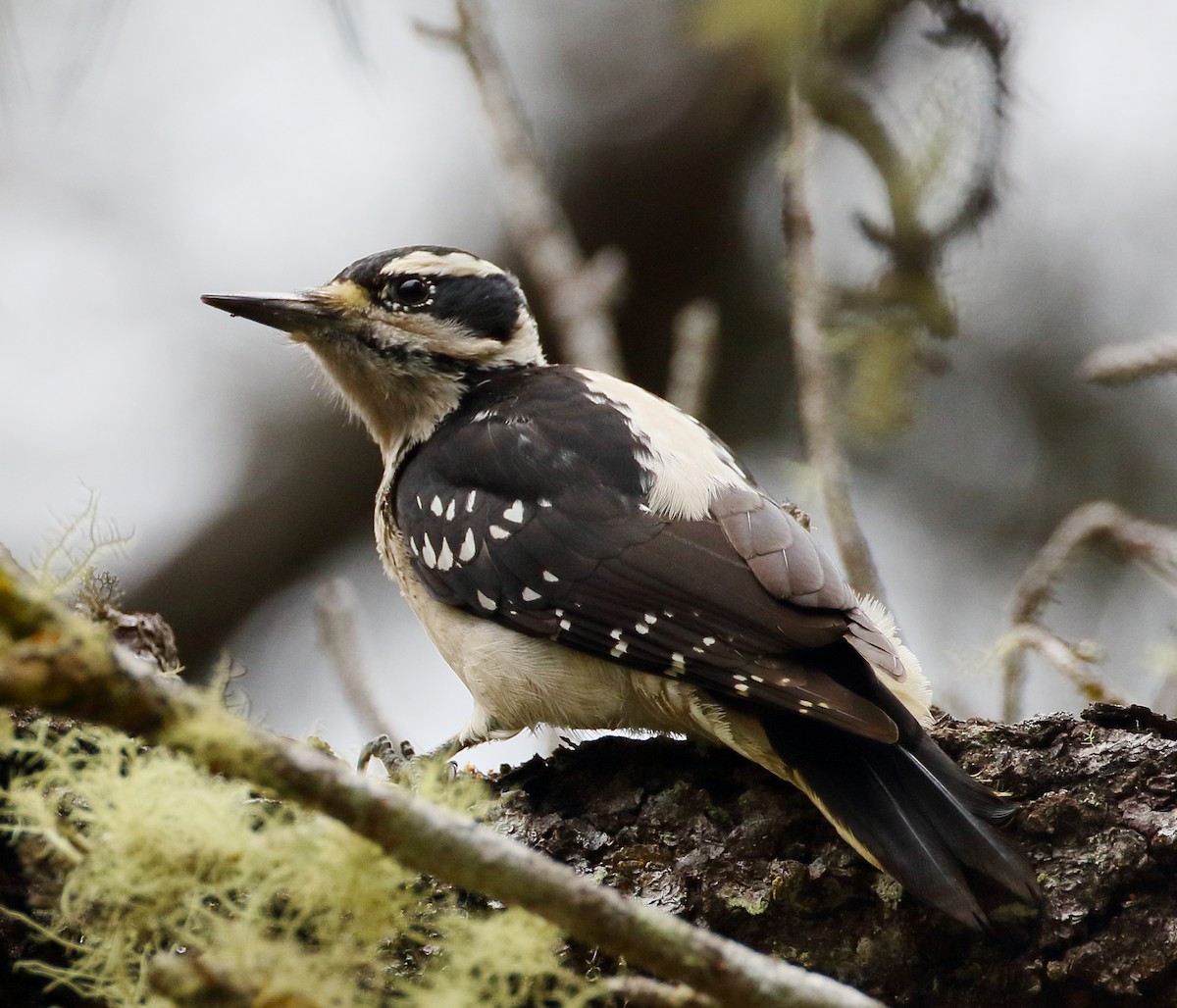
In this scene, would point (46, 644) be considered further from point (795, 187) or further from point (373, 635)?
point (373, 635)

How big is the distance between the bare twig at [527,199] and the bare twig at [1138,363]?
139 cm

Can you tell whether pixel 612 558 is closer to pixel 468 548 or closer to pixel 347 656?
pixel 468 548

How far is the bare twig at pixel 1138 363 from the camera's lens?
3129 millimetres

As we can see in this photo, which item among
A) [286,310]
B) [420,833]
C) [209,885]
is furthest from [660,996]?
[286,310]

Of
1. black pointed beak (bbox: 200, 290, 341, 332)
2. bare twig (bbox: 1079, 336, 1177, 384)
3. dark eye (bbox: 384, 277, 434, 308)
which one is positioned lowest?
bare twig (bbox: 1079, 336, 1177, 384)

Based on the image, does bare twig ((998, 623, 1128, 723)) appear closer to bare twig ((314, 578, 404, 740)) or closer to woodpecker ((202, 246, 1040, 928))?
woodpecker ((202, 246, 1040, 928))

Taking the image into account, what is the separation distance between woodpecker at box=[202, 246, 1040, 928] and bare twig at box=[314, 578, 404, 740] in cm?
27

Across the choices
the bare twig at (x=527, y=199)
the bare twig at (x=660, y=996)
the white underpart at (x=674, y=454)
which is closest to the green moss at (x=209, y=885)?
the bare twig at (x=660, y=996)

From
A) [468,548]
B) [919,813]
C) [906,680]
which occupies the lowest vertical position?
[906,680]

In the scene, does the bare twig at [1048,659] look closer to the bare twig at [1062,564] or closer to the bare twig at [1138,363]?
the bare twig at [1062,564]

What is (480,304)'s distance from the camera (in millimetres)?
3783

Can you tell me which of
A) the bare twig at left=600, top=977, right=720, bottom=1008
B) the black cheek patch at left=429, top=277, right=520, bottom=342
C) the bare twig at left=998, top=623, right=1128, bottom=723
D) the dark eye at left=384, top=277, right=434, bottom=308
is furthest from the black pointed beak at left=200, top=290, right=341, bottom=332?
the bare twig at left=600, top=977, right=720, bottom=1008

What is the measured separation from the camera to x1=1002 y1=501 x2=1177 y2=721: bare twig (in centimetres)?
323

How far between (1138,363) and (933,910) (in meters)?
1.62
